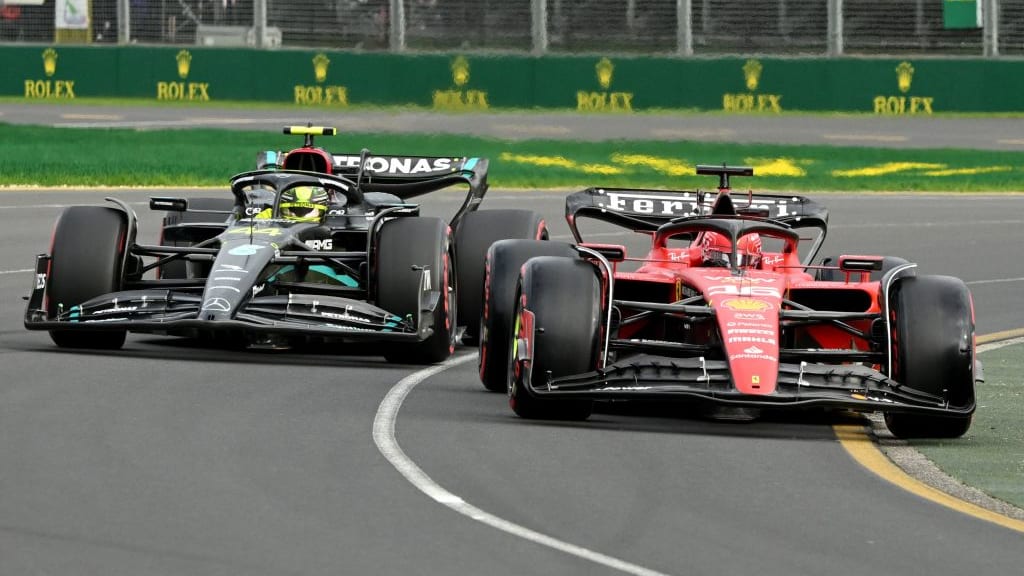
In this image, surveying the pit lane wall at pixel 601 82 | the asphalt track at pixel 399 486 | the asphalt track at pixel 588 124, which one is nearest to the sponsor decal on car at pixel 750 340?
the asphalt track at pixel 399 486

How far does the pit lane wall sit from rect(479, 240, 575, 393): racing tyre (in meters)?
26.8

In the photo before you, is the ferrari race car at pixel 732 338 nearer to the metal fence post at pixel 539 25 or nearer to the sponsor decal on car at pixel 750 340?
the sponsor decal on car at pixel 750 340

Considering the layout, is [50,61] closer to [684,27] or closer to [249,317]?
[684,27]

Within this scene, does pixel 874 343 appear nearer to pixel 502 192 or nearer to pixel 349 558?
pixel 349 558

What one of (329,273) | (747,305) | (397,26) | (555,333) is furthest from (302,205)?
(397,26)

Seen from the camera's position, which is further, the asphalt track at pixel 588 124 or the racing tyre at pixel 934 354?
the asphalt track at pixel 588 124

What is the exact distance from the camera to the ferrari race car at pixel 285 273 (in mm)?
14039

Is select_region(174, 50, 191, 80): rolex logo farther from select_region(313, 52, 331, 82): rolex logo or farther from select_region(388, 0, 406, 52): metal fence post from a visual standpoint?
select_region(388, 0, 406, 52): metal fence post

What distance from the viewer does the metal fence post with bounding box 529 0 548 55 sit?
40625 millimetres

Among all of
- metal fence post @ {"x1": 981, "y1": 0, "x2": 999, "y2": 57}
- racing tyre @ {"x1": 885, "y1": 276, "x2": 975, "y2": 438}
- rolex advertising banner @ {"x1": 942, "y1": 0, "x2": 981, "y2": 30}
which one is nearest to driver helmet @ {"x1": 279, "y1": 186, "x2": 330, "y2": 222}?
racing tyre @ {"x1": 885, "y1": 276, "x2": 975, "y2": 438}

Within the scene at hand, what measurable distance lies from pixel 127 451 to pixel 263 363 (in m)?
3.98

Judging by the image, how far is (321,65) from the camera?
4094 centimetres

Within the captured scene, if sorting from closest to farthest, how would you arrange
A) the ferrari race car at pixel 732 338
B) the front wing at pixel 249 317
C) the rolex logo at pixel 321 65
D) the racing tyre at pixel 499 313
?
the ferrari race car at pixel 732 338, the racing tyre at pixel 499 313, the front wing at pixel 249 317, the rolex logo at pixel 321 65

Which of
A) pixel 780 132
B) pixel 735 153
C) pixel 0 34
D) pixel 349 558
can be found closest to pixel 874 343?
pixel 349 558
